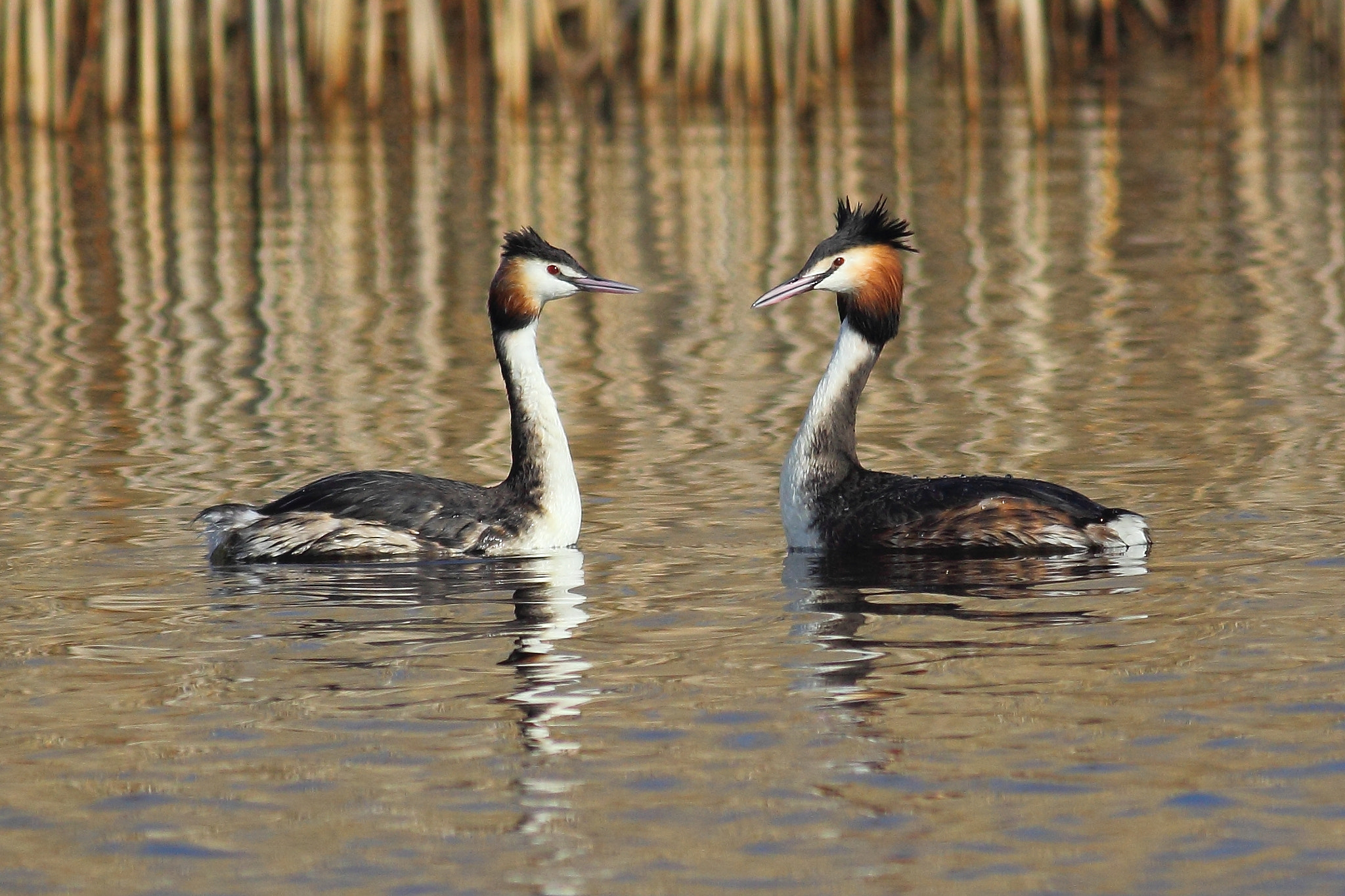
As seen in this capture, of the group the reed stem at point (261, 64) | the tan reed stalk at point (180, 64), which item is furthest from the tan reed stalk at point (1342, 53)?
the reed stem at point (261, 64)

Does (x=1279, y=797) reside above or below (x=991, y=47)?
below

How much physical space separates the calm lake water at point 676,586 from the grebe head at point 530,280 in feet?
3.00

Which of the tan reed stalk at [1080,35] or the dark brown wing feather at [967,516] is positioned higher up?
the tan reed stalk at [1080,35]

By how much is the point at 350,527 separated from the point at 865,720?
3.03 metres

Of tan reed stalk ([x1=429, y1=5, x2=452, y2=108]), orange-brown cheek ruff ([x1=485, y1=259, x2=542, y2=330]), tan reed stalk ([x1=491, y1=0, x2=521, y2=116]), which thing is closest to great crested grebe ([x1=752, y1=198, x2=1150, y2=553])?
orange-brown cheek ruff ([x1=485, y1=259, x2=542, y2=330])

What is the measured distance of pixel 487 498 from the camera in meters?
8.62

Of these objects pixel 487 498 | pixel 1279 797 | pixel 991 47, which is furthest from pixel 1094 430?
pixel 991 47

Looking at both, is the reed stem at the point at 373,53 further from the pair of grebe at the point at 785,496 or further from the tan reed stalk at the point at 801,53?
the pair of grebe at the point at 785,496

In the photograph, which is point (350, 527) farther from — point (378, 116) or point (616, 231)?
point (378, 116)

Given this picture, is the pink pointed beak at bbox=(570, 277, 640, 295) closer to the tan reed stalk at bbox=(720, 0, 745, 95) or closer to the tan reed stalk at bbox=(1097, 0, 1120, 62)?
the tan reed stalk at bbox=(720, 0, 745, 95)

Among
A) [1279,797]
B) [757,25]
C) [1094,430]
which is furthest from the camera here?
[757,25]

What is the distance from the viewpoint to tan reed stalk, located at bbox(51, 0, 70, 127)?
20.5 m

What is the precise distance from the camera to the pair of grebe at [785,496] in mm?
8211

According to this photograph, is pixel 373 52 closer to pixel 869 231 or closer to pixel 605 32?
pixel 605 32
